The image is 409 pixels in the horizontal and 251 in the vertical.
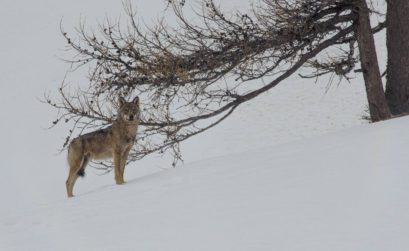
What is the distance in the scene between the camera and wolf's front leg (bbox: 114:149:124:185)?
10.9 m

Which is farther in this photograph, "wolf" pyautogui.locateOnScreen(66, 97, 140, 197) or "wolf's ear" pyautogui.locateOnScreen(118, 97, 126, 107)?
"wolf" pyautogui.locateOnScreen(66, 97, 140, 197)

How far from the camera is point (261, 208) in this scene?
623 cm

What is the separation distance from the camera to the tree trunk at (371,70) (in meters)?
10.5

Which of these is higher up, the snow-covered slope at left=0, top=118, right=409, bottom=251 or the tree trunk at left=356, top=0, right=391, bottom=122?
the tree trunk at left=356, top=0, right=391, bottom=122

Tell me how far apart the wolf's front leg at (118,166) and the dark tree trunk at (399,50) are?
4.71 meters

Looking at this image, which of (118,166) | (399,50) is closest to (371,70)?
(399,50)

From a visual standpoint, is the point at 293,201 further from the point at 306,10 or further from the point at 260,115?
the point at 260,115

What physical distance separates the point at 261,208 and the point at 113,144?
218 inches

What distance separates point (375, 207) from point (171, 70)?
4917mm

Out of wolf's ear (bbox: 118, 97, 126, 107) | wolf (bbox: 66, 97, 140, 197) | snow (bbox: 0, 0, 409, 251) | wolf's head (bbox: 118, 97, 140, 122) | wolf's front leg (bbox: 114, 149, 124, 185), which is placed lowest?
snow (bbox: 0, 0, 409, 251)

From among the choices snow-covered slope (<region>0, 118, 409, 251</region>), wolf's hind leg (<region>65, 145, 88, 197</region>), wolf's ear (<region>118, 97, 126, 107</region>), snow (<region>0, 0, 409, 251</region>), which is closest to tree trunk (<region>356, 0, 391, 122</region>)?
snow (<region>0, 0, 409, 251</region>)

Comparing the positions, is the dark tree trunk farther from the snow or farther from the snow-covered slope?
the snow-covered slope

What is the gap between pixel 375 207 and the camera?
222 inches

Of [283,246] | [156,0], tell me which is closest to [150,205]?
[283,246]
